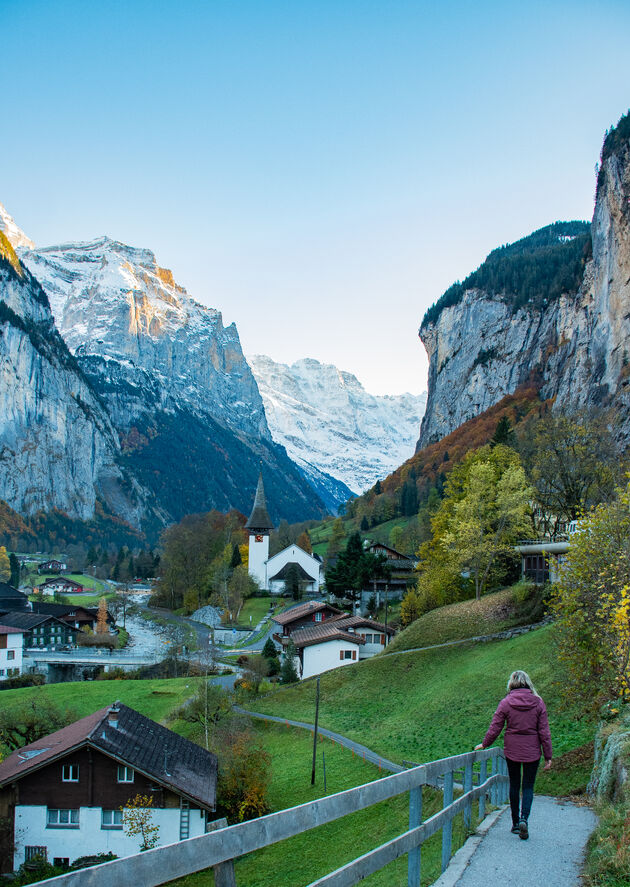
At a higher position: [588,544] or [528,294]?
A: [528,294]

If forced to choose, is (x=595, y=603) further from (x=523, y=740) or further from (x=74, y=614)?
(x=74, y=614)

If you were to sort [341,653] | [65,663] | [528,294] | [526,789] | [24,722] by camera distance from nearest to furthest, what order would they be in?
[526,789] → [24,722] → [341,653] → [65,663] → [528,294]

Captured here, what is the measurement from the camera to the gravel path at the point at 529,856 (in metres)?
7.37

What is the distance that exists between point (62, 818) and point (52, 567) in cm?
16049

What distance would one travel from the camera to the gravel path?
7371 millimetres

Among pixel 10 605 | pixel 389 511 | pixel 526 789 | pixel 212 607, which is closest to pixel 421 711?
pixel 526 789

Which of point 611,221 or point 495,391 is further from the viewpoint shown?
point 495,391

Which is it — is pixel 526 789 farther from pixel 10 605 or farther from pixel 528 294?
pixel 528 294

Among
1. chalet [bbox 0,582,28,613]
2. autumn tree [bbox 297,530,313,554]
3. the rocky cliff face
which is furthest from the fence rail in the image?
autumn tree [bbox 297,530,313,554]

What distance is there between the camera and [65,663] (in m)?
77.6

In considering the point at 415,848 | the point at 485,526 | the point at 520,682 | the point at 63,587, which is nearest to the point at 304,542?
the point at 63,587

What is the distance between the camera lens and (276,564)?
113m

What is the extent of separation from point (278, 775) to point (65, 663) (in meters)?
50.5

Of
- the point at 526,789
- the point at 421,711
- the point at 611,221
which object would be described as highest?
the point at 611,221
